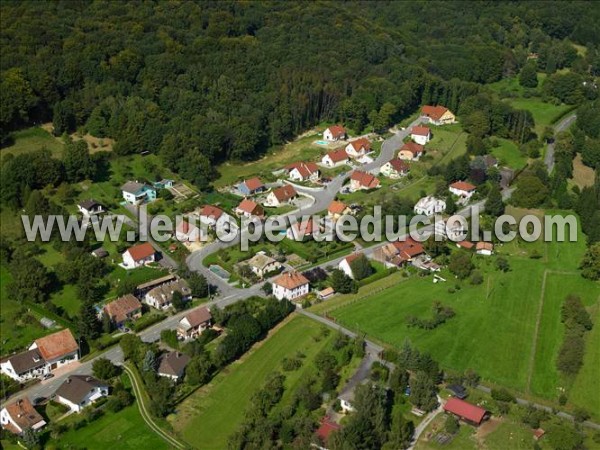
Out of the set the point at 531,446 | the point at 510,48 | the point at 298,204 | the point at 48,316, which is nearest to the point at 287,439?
the point at 531,446

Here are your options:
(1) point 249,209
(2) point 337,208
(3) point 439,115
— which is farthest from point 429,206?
(3) point 439,115

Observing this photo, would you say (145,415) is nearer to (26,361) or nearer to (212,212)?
(26,361)

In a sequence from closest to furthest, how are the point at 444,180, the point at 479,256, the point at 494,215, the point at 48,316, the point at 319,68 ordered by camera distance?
the point at 48,316 → the point at 479,256 → the point at 494,215 → the point at 444,180 → the point at 319,68

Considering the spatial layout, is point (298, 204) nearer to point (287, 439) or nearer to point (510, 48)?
point (287, 439)

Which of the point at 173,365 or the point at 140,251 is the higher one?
the point at 140,251

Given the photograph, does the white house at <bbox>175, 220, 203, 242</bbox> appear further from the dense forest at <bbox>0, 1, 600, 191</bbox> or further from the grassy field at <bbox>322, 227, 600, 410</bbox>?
the grassy field at <bbox>322, 227, 600, 410</bbox>
